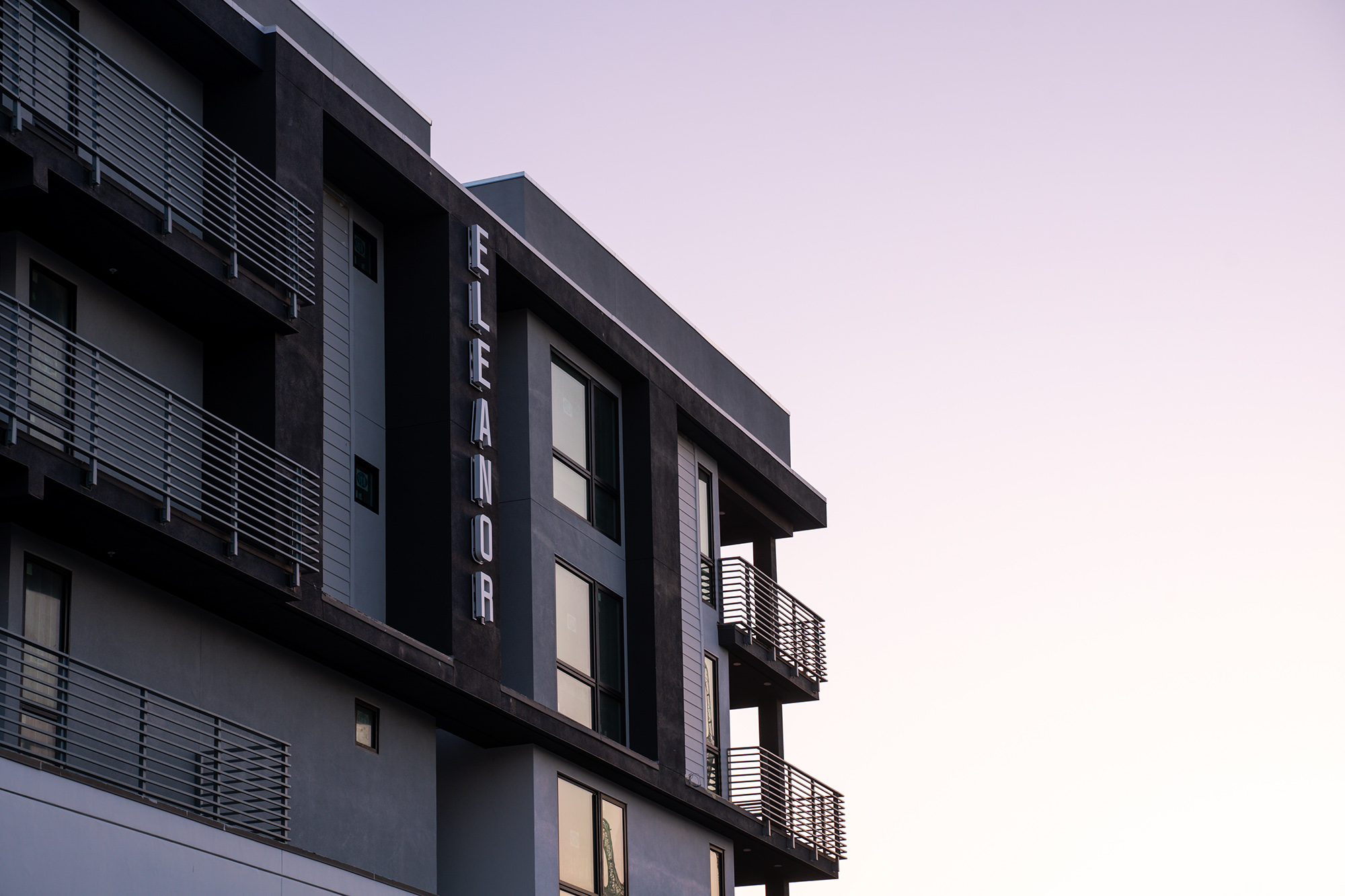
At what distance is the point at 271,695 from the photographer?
77.0 feet

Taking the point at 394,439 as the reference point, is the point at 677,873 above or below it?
below

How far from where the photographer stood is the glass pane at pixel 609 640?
32.2 meters

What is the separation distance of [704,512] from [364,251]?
11.6 metres

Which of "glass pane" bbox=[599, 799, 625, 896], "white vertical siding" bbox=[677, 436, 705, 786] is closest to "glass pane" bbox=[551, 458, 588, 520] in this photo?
"white vertical siding" bbox=[677, 436, 705, 786]

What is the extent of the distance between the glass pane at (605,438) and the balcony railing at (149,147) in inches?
380

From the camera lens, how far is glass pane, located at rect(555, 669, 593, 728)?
99.3ft

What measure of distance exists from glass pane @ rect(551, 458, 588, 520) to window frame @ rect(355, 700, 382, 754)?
21.4 ft

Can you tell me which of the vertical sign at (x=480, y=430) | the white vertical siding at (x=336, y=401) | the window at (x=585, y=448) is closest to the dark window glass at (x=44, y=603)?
the white vertical siding at (x=336, y=401)

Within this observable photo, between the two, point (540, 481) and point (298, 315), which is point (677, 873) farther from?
point (298, 315)

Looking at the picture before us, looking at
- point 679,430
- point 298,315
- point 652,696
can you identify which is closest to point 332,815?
point 298,315

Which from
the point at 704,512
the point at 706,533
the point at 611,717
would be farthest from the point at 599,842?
the point at 704,512

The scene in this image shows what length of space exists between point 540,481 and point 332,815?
26.3 ft

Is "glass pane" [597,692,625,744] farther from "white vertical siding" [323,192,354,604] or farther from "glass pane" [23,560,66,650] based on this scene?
"glass pane" [23,560,66,650]

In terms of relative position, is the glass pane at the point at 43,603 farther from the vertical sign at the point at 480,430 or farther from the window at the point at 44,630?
the vertical sign at the point at 480,430
